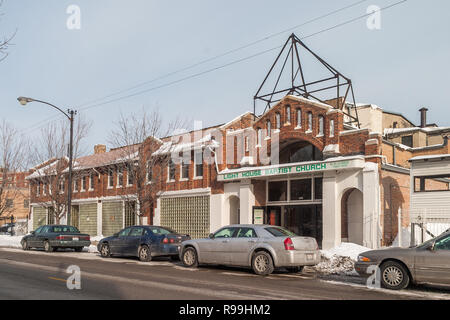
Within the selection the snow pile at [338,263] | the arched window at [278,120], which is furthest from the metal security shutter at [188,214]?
the snow pile at [338,263]

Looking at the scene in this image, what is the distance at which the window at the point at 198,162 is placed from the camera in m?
28.8

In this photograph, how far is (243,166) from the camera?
2584 centimetres

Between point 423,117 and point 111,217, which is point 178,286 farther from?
point 423,117

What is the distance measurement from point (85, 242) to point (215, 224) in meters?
7.19

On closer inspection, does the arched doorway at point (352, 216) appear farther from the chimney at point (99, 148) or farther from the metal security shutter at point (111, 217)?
the chimney at point (99, 148)

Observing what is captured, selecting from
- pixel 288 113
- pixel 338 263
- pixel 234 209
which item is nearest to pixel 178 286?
pixel 338 263

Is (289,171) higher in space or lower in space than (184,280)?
higher

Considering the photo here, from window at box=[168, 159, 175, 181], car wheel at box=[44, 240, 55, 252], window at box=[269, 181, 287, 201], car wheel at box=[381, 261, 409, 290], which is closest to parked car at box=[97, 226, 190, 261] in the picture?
car wheel at box=[44, 240, 55, 252]

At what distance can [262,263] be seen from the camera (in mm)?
14156

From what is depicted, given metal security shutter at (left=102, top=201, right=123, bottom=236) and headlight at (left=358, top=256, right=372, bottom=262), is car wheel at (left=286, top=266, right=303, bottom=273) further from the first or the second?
metal security shutter at (left=102, top=201, right=123, bottom=236)

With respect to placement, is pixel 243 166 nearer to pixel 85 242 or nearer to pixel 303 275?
pixel 85 242

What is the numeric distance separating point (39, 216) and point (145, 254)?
28.8 meters

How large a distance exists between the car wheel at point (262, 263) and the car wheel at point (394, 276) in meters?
3.58
